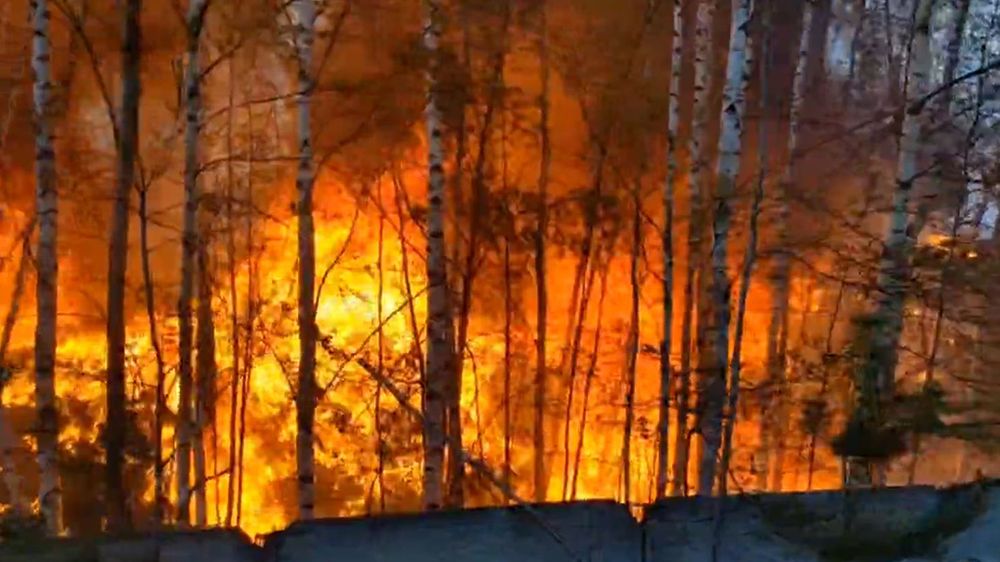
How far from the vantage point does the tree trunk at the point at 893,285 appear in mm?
6813

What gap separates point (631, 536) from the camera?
5316 mm

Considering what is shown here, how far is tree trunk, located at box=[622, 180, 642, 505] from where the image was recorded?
41.0 ft

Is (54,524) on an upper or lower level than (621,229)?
lower

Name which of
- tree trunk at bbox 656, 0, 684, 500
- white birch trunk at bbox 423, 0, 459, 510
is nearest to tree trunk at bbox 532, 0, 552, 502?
tree trunk at bbox 656, 0, 684, 500

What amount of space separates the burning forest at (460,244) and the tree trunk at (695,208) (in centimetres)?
9

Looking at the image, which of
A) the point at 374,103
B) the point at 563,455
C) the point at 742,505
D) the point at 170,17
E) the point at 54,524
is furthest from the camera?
the point at 563,455

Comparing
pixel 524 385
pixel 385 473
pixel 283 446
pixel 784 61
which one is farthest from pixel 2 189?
pixel 784 61

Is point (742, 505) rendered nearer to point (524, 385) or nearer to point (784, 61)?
point (524, 385)

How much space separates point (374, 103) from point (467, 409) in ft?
14.9

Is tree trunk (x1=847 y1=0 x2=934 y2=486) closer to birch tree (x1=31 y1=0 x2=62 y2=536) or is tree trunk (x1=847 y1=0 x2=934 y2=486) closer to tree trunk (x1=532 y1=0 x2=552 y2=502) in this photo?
tree trunk (x1=532 y1=0 x2=552 y2=502)

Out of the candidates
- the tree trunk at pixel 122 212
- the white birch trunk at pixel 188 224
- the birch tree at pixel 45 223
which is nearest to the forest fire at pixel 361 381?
the white birch trunk at pixel 188 224

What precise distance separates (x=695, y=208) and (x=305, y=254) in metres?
4.33

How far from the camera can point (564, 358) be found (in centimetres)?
1423

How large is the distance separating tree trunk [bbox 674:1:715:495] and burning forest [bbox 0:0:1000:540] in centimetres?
9
